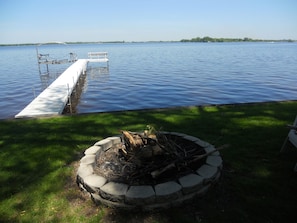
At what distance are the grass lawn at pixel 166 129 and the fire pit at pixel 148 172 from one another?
5.9 inches

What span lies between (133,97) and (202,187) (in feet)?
41.9

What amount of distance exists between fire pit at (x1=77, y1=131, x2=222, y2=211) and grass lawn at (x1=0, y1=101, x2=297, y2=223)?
0.50 ft

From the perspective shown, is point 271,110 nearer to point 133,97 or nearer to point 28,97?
point 133,97

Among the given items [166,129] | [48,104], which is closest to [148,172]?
[166,129]

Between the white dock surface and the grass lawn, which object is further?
the white dock surface

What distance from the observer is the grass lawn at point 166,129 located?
3.17 meters

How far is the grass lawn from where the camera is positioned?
3.17 meters

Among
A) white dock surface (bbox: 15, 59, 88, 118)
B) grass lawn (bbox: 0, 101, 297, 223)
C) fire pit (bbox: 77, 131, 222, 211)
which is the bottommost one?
white dock surface (bbox: 15, 59, 88, 118)

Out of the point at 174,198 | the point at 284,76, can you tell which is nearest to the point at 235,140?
the point at 174,198

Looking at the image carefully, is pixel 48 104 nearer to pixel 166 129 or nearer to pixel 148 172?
pixel 166 129

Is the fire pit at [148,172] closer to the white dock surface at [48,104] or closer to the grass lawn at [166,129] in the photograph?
the grass lawn at [166,129]

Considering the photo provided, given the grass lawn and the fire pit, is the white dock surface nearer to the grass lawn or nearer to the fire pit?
the grass lawn

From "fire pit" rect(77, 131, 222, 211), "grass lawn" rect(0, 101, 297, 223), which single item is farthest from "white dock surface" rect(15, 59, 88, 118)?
"fire pit" rect(77, 131, 222, 211)

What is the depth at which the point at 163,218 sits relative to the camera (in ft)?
10.1
